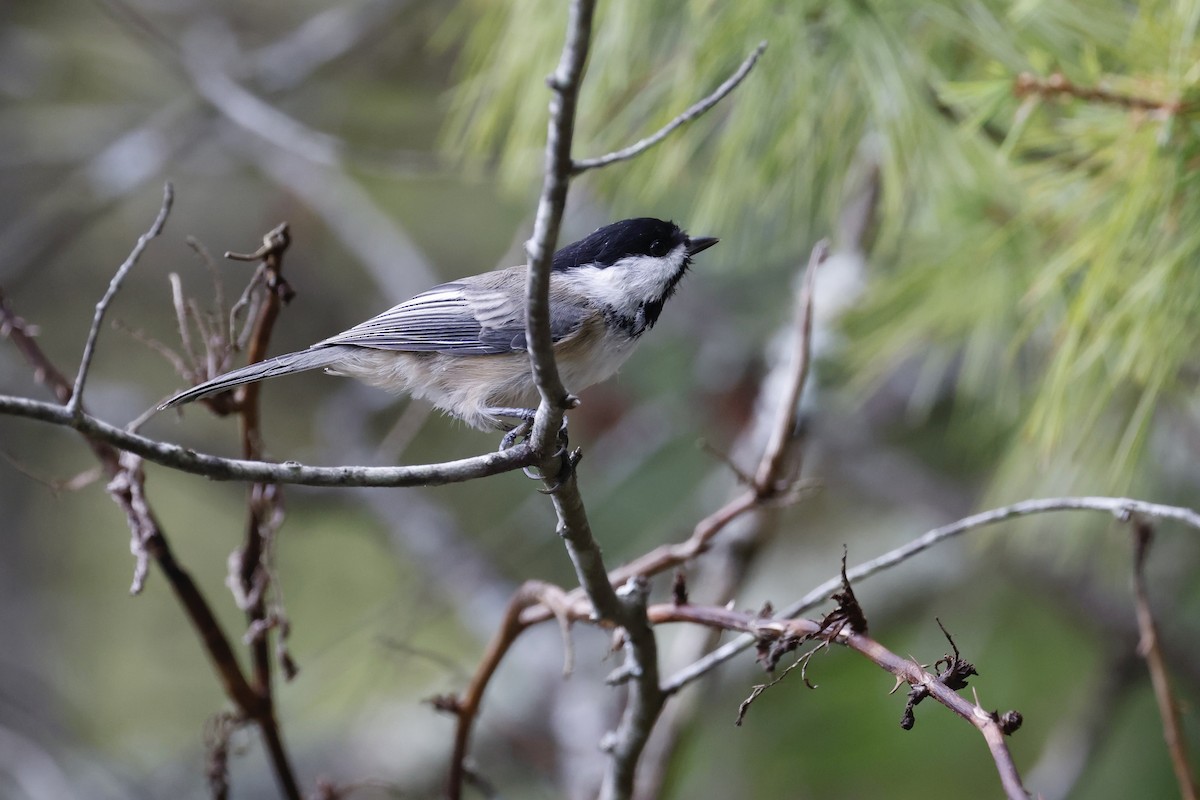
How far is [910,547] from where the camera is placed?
3.64 ft

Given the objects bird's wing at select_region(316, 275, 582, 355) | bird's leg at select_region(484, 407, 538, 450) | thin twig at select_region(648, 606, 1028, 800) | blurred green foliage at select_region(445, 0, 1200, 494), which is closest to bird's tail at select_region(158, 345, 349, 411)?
bird's wing at select_region(316, 275, 582, 355)

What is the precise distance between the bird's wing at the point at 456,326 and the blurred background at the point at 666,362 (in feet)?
1.00

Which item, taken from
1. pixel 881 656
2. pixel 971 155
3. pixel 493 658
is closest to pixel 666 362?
pixel 971 155

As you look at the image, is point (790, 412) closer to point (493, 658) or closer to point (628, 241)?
point (628, 241)

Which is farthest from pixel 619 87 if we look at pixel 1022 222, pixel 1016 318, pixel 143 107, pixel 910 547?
pixel 143 107

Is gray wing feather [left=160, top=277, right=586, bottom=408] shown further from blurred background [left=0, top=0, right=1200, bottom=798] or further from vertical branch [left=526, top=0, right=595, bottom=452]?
vertical branch [left=526, top=0, right=595, bottom=452]

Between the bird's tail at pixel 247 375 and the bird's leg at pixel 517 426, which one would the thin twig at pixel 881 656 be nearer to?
the bird's leg at pixel 517 426

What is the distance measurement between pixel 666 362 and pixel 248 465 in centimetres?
273

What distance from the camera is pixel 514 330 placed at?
1.57 m

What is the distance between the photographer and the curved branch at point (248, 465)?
78cm

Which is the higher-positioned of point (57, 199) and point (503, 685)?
point (57, 199)

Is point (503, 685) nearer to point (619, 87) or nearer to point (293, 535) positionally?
point (293, 535)

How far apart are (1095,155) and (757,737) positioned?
6.53ft

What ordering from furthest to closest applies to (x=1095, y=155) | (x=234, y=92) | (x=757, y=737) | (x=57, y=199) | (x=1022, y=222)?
(x=57, y=199) < (x=757, y=737) < (x=234, y=92) < (x=1022, y=222) < (x=1095, y=155)
